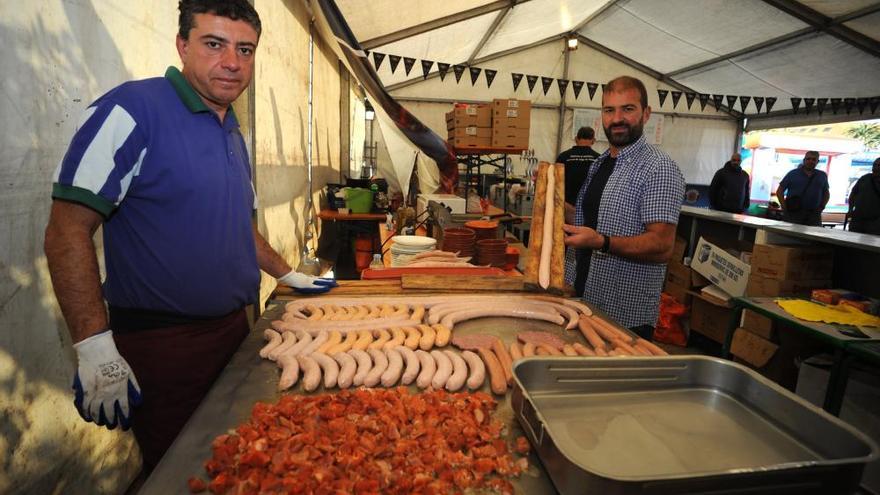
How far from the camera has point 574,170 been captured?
5.36 meters

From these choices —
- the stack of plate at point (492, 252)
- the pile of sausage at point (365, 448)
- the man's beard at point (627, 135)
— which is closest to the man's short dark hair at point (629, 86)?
the man's beard at point (627, 135)

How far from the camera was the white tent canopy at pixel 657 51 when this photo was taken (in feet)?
28.5

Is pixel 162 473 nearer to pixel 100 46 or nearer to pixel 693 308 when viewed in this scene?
pixel 100 46

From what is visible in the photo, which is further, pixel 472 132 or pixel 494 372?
pixel 472 132

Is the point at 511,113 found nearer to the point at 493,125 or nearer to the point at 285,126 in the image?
the point at 493,125

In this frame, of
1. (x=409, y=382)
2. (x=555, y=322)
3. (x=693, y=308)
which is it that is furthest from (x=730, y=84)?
(x=409, y=382)

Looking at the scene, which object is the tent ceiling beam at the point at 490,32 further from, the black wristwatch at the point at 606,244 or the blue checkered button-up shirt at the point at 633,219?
the black wristwatch at the point at 606,244

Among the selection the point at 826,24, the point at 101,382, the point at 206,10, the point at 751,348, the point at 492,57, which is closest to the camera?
the point at 101,382

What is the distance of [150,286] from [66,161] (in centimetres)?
53

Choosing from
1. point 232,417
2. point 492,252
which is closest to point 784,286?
point 492,252

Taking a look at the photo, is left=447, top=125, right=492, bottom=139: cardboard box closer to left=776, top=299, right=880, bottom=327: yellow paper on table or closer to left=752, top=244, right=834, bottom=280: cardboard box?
left=752, top=244, right=834, bottom=280: cardboard box

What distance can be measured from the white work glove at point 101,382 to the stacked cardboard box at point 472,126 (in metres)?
6.98

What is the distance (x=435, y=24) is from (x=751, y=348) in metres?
7.46

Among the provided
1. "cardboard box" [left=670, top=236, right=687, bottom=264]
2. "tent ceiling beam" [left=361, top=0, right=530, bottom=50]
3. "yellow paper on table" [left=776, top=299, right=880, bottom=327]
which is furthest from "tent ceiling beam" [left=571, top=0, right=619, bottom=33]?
"yellow paper on table" [left=776, top=299, right=880, bottom=327]
